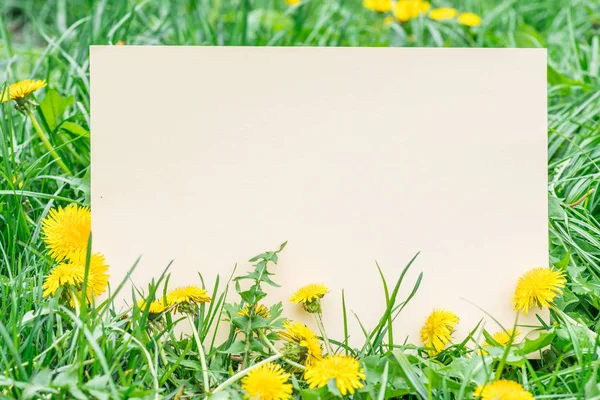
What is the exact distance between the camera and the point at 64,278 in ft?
2.96

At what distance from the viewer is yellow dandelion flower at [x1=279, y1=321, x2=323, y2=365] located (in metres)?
0.91

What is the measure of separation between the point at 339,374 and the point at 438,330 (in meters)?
0.25

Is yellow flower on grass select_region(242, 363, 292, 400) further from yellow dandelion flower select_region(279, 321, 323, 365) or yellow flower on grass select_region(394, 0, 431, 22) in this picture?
yellow flower on grass select_region(394, 0, 431, 22)

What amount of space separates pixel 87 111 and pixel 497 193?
101cm

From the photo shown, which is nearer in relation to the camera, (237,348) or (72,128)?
(237,348)

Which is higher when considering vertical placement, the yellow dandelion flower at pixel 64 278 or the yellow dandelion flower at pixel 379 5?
the yellow dandelion flower at pixel 379 5

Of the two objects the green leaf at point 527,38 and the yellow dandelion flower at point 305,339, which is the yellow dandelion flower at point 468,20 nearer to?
the green leaf at point 527,38

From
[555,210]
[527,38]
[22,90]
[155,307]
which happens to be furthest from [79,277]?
[527,38]

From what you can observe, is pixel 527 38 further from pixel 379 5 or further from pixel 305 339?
pixel 305 339

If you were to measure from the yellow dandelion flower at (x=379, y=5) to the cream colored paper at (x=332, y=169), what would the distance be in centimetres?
116

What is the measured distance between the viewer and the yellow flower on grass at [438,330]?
98cm

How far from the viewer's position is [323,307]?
102cm

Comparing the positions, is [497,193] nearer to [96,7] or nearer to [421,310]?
[421,310]

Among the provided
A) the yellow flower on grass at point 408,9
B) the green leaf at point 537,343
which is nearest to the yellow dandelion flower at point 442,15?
the yellow flower on grass at point 408,9
